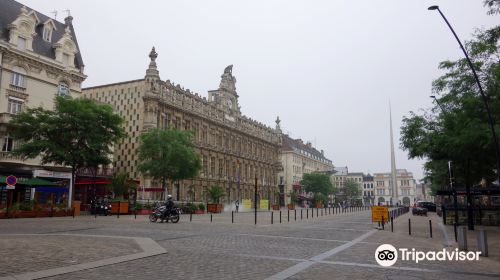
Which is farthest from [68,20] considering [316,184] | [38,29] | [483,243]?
[316,184]

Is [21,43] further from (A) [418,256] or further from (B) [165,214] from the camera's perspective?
(A) [418,256]

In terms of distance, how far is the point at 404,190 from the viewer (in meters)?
159

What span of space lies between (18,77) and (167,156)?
16.1 m

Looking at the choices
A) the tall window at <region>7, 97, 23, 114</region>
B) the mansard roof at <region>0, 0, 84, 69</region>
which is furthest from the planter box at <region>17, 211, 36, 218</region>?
the mansard roof at <region>0, 0, 84, 69</region>

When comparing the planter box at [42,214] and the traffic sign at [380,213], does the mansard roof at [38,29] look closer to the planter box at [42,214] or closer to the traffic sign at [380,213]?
the planter box at [42,214]

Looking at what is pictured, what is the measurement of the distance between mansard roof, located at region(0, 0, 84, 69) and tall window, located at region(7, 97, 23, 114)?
229 inches

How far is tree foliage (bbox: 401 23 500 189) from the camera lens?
1825cm

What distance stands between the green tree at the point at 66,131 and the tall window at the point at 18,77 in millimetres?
5532

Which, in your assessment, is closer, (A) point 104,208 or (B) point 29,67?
(A) point 104,208

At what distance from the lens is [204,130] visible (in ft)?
225

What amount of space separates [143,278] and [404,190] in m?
165

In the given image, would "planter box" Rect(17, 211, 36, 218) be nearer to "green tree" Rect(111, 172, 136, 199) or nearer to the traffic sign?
"green tree" Rect(111, 172, 136, 199)

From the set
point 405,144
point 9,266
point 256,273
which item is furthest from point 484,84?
point 9,266

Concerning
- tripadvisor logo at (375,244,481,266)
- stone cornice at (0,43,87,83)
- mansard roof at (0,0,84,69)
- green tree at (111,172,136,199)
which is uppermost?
mansard roof at (0,0,84,69)
